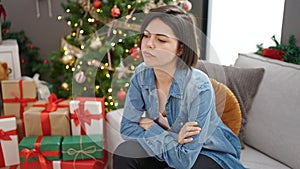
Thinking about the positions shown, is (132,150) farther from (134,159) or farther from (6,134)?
(6,134)

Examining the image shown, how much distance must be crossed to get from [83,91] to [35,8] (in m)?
1.79

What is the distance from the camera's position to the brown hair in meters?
0.84

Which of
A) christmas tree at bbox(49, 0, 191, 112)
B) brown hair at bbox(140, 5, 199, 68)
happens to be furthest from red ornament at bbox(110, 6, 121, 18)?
brown hair at bbox(140, 5, 199, 68)

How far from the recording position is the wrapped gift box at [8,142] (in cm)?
168

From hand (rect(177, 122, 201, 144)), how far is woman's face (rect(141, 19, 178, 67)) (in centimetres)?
24

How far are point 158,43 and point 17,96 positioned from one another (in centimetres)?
131

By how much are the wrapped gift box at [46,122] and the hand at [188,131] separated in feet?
2.86

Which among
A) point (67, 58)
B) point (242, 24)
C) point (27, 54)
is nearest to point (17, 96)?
point (67, 58)

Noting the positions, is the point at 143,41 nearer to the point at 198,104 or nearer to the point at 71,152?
the point at 198,104

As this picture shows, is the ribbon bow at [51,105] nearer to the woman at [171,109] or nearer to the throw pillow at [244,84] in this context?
the woman at [171,109]

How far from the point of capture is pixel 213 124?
3.54 feet

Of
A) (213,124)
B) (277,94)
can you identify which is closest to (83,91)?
(213,124)

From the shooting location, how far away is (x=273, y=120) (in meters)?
1.40

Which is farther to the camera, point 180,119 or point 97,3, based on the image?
point 97,3
